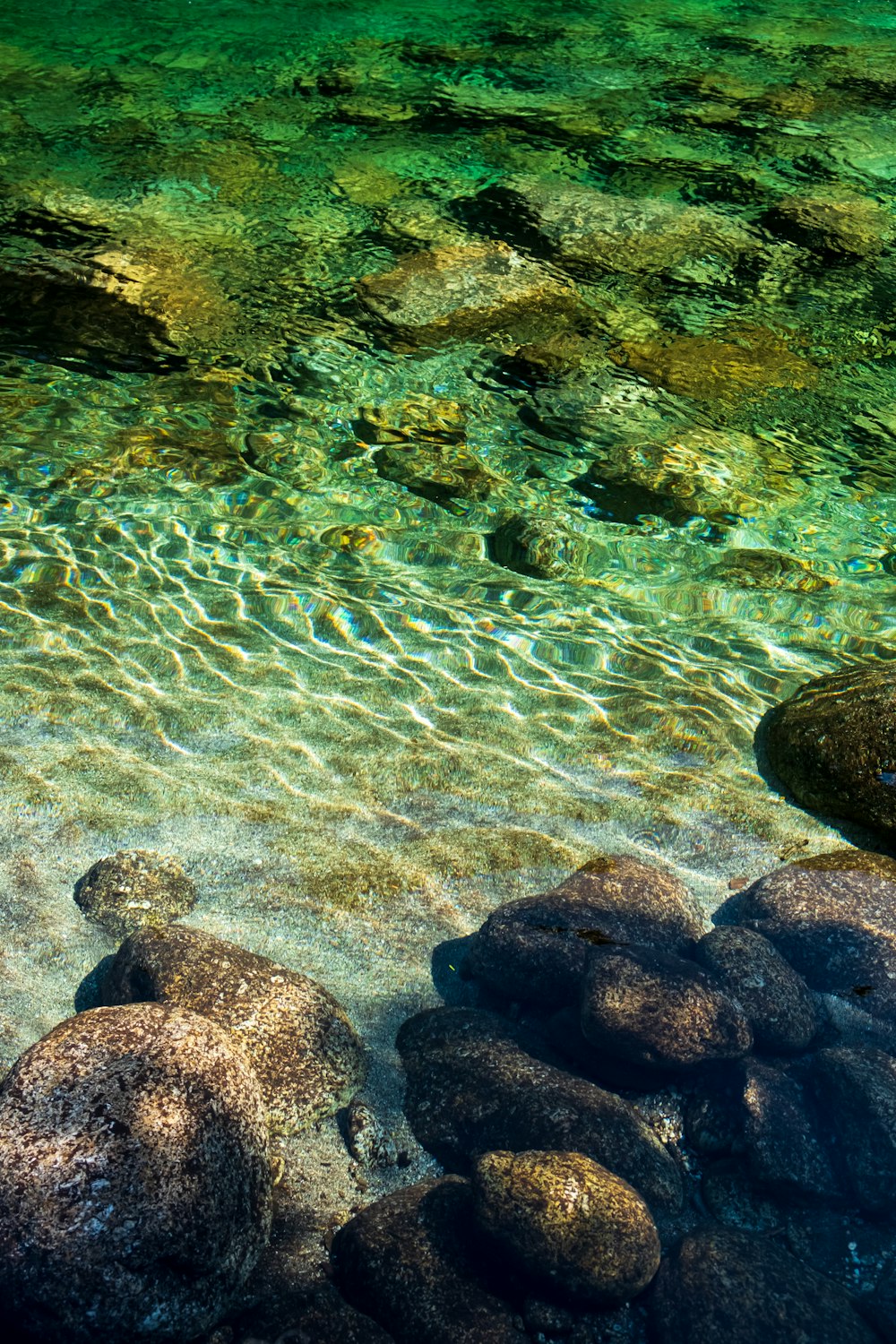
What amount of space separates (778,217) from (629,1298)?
30.0ft

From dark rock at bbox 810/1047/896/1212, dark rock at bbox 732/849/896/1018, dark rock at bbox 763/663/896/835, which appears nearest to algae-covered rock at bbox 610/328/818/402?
dark rock at bbox 763/663/896/835

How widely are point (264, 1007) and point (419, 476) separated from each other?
14.5 ft

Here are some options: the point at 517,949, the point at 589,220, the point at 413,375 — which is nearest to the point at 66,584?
the point at 413,375

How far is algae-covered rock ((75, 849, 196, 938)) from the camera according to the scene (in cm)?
448

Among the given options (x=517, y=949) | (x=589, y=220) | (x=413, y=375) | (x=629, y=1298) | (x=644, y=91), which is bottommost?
(x=629, y=1298)

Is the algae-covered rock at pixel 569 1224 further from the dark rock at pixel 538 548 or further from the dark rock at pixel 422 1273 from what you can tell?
the dark rock at pixel 538 548

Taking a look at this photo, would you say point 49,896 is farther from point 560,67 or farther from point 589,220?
point 560,67

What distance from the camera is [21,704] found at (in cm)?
575

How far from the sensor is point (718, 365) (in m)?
8.23

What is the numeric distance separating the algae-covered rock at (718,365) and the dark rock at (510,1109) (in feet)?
18.3

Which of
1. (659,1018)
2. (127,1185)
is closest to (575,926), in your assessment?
(659,1018)

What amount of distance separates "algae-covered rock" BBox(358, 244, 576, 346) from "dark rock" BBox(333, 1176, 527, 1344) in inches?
257

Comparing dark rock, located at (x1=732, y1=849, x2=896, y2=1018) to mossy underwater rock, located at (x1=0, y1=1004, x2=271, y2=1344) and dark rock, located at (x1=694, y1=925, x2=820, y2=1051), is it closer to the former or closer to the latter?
dark rock, located at (x1=694, y1=925, x2=820, y2=1051)

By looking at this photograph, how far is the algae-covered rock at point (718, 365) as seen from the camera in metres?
8.07
